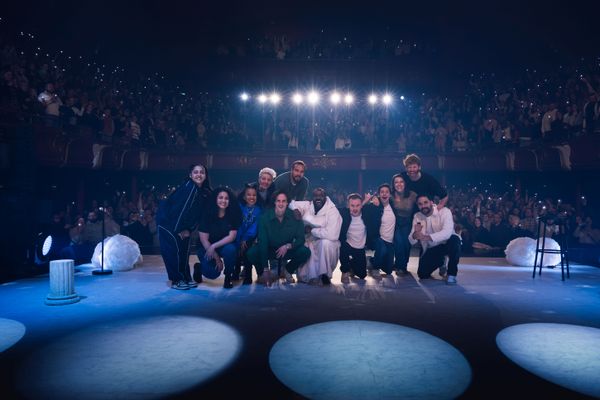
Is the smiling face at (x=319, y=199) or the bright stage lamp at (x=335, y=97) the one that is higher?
the bright stage lamp at (x=335, y=97)

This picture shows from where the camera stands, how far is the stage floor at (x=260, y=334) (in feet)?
8.59

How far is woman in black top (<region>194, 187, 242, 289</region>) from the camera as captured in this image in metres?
5.80

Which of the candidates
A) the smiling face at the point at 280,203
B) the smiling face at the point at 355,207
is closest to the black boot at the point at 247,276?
the smiling face at the point at 280,203

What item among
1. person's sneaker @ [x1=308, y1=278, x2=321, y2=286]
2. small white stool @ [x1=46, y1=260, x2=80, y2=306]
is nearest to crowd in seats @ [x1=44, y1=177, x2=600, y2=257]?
small white stool @ [x1=46, y1=260, x2=80, y2=306]

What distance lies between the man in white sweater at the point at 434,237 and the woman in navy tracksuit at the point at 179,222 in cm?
331

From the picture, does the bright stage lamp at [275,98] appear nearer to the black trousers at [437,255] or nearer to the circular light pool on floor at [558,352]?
the black trousers at [437,255]

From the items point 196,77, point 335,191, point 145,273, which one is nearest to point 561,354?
point 145,273

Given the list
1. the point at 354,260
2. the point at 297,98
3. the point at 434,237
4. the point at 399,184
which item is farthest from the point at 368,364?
the point at 297,98

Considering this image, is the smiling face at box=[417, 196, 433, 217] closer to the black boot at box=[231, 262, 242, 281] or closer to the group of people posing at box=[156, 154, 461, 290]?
the group of people posing at box=[156, 154, 461, 290]

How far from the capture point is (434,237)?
20.4ft

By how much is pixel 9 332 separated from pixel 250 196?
3.30 m

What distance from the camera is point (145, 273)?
6.91 metres

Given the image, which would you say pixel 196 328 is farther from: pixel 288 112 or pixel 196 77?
pixel 196 77

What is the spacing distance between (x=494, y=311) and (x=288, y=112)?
592 inches
